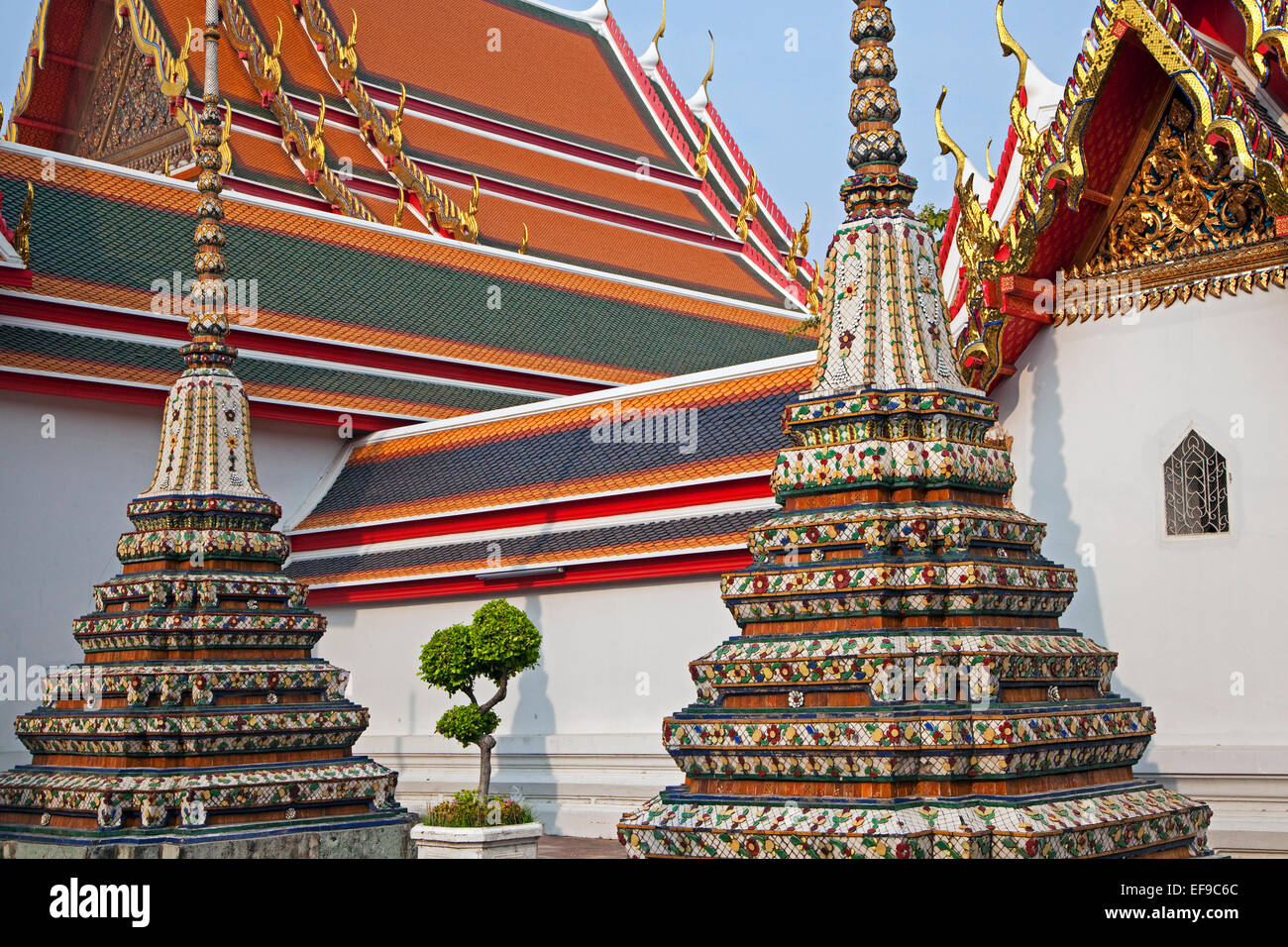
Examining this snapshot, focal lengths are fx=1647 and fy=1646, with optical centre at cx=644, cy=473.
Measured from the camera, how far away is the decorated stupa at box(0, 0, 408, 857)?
912 cm

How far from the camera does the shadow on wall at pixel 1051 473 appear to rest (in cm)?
905

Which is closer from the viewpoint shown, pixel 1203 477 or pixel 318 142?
pixel 1203 477

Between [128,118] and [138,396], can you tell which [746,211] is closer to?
[128,118]

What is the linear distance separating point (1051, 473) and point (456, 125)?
15.4m

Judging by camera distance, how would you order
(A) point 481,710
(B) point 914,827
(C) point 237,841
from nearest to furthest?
(B) point 914,827 < (C) point 237,841 < (A) point 481,710

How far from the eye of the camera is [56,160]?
614 inches

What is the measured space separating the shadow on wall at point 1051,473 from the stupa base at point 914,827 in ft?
10.8

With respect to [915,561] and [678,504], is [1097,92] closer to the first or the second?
[915,561]

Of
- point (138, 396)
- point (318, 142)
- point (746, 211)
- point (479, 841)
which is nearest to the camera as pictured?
point (479, 841)

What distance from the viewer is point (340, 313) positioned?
16.3 m

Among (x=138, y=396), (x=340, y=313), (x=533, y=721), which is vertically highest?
(x=340, y=313)

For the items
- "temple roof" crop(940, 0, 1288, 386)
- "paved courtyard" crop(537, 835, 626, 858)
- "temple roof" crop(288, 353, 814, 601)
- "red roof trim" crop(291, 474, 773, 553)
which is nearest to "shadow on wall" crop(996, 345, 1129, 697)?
"temple roof" crop(940, 0, 1288, 386)

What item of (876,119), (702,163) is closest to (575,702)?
(876,119)

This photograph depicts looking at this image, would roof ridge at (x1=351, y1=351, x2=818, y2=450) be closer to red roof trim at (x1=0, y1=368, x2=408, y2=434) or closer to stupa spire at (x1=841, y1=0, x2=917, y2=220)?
red roof trim at (x1=0, y1=368, x2=408, y2=434)
